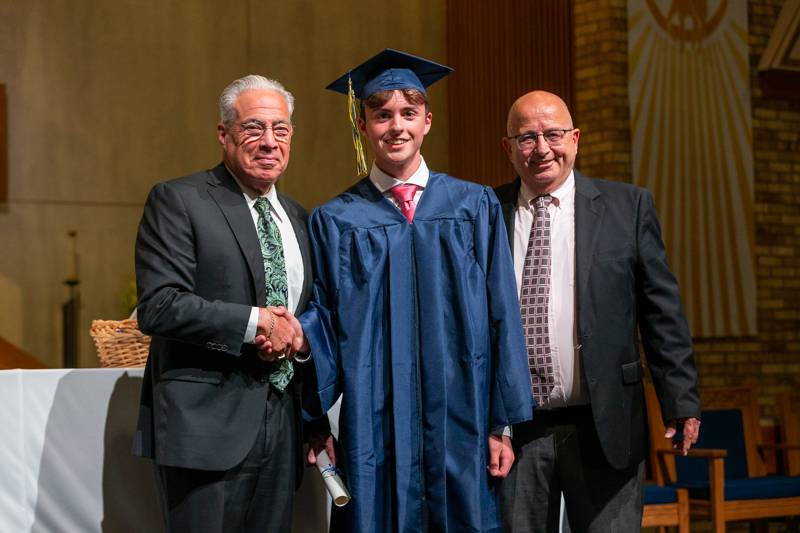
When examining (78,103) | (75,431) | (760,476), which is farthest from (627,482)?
(78,103)

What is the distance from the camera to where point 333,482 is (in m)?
2.73

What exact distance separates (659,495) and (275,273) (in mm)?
3201

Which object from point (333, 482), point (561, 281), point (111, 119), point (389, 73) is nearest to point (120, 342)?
point (333, 482)

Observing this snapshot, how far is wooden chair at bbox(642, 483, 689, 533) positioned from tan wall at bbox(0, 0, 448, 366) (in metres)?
3.57

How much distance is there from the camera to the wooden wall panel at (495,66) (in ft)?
23.6

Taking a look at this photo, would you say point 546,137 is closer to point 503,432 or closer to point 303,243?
point 303,243

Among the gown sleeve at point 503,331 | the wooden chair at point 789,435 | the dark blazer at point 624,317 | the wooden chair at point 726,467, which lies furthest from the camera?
the wooden chair at point 789,435

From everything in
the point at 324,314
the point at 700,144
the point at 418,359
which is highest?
the point at 700,144

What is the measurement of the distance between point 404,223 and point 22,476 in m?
1.39

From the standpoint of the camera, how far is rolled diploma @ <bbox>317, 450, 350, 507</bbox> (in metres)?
2.70

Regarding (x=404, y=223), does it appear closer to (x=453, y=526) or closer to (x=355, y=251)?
(x=355, y=251)

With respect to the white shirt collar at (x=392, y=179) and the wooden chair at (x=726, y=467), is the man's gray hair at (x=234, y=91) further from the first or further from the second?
the wooden chair at (x=726, y=467)

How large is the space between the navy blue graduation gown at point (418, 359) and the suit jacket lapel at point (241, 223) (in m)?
0.14

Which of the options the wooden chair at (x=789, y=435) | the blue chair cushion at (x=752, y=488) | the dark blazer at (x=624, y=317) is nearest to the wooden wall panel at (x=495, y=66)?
the wooden chair at (x=789, y=435)
